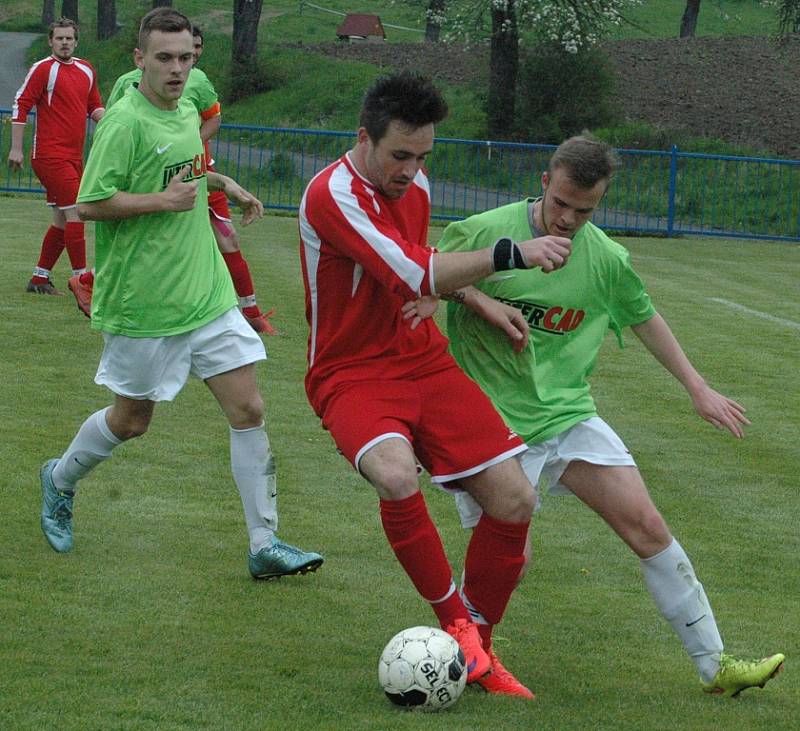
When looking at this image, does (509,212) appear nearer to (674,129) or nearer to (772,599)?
(772,599)

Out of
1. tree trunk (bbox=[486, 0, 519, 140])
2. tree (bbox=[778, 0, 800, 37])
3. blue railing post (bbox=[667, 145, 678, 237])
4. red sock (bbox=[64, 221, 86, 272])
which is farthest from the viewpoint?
tree trunk (bbox=[486, 0, 519, 140])

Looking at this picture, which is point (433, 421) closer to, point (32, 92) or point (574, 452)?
point (574, 452)

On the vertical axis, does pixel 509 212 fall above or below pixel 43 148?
above

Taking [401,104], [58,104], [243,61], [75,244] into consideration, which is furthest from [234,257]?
[243,61]

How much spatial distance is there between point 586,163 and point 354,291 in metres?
0.83

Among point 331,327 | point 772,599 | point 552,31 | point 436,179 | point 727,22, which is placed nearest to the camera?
point 331,327

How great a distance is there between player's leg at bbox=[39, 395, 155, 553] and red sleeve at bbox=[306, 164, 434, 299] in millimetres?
1620

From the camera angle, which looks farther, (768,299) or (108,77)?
(108,77)

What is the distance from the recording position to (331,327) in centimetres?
461

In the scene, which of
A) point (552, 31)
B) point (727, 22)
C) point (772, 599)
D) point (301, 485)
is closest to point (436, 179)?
point (552, 31)

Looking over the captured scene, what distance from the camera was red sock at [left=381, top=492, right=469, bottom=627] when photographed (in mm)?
4336

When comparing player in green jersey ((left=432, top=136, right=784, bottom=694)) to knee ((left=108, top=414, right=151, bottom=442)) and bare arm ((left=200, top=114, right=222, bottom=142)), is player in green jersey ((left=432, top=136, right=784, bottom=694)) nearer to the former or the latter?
A: knee ((left=108, top=414, right=151, bottom=442))

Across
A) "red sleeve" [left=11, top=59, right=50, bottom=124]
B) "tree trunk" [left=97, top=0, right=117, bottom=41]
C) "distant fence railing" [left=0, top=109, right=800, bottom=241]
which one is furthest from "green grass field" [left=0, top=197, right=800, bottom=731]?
"tree trunk" [left=97, top=0, right=117, bottom=41]

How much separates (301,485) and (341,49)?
39.9 m
